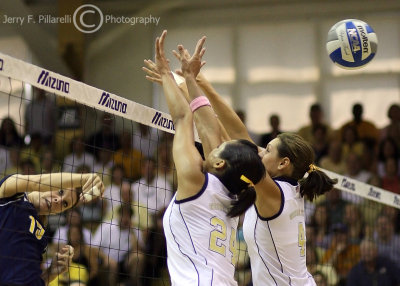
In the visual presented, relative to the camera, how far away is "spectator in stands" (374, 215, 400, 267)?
968 centimetres

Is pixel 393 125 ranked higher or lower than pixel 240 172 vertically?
higher

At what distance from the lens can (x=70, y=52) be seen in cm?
1385

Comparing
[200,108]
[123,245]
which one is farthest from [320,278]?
[200,108]

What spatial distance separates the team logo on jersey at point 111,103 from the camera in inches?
218

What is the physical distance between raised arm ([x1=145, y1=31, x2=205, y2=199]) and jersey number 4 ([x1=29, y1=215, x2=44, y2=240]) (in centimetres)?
131

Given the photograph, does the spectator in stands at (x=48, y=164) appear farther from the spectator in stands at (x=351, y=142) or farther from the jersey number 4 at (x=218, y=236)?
the jersey number 4 at (x=218, y=236)

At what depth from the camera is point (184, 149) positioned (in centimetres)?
404

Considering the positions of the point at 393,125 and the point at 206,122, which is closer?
the point at 206,122

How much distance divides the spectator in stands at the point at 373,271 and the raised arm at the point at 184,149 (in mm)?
5526

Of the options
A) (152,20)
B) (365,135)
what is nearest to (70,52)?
(152,20)

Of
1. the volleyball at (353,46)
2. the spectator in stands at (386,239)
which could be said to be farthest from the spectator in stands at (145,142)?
the volleyball at (353,46)

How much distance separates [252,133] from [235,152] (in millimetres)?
9218

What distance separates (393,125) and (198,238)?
8.82m

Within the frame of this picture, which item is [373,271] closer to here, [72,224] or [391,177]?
[391,177]
